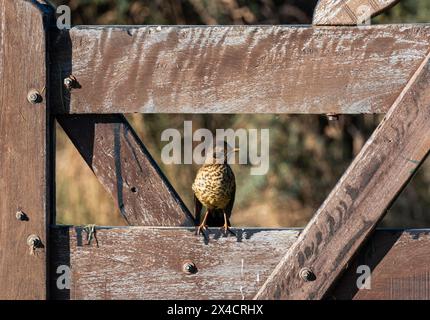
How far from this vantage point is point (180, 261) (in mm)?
2658

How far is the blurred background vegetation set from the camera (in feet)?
21.0

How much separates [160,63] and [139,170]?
0.34 metres

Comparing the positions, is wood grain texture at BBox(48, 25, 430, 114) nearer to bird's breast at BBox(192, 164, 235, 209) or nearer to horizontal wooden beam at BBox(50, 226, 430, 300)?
horizontal wooden beam at BBox(50, 226, 430, 300)

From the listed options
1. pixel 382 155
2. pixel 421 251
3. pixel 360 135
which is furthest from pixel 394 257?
pixel 360 135

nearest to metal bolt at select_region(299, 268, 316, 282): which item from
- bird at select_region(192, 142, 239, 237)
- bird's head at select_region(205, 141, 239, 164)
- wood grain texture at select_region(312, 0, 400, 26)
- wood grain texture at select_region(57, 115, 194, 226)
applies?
wood grain texture at select_region(57, 115, 194, 226)

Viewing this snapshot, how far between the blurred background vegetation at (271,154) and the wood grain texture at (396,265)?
3707 mm

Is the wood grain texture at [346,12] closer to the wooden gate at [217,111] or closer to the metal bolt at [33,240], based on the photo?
the wooden gate at [217,111]

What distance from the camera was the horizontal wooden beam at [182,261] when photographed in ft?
8.71

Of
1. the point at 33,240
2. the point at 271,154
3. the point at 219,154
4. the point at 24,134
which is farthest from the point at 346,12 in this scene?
the point at 271,154

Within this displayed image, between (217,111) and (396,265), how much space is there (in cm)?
66

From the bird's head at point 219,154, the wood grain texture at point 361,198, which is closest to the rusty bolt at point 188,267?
the wood grain texture at point 361,198

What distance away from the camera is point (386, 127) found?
2561 millimetres

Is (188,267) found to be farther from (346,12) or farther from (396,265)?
(346,12)

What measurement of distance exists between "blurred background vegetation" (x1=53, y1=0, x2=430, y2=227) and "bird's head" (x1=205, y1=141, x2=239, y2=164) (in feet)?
7.82
